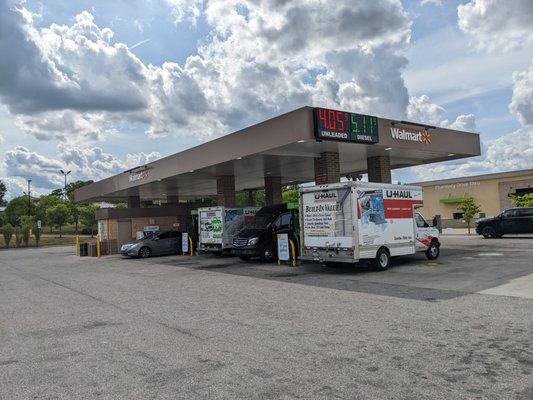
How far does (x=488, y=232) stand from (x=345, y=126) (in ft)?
55.7

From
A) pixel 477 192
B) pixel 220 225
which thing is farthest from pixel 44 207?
pixel 477 192

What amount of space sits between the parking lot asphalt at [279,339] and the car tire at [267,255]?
616cm

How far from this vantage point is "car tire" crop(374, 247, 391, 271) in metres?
15.0

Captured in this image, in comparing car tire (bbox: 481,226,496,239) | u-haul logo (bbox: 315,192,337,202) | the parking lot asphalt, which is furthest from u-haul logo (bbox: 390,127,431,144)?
car tire (bbox: 481,226,496,239)

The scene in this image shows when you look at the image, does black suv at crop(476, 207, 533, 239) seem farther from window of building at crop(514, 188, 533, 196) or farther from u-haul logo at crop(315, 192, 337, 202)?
window of building at crop(514, 188, 533, 196)

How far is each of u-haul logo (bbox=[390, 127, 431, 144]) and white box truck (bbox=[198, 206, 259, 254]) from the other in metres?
8.51

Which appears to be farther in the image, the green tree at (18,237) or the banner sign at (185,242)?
the green tree at (18,237)

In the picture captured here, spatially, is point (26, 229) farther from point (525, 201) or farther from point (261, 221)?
point (525, 201)

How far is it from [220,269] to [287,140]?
18.1 ft

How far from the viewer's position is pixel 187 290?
499 inches

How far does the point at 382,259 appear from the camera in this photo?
15.3 meters

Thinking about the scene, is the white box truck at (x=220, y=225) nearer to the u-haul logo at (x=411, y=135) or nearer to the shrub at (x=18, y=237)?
the u-haul logo at (x=411, y=135)

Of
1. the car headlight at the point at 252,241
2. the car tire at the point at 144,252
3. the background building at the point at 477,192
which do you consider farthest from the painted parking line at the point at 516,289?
the background building at the point at 477,192

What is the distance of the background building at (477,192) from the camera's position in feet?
149
